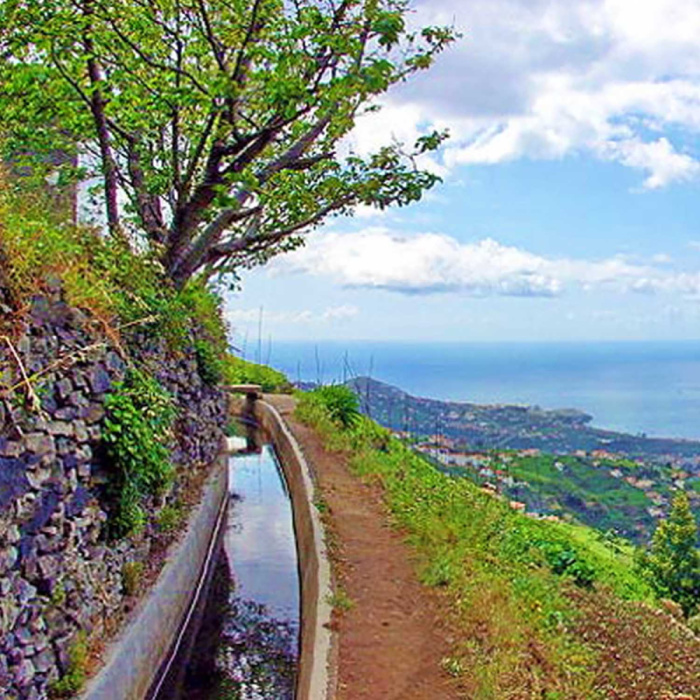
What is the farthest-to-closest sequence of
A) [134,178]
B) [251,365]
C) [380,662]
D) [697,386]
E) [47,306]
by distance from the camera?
[697,386] → [251,365] → [134,178] → [380,662] → [47,306]

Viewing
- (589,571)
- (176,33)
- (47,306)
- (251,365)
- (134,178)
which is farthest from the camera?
(251,365)

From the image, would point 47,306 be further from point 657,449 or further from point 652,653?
point 657,449

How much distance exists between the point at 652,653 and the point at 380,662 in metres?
2.18

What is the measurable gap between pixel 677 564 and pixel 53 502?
503 inches

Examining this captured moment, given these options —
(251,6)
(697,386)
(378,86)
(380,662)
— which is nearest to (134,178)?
(251,6)

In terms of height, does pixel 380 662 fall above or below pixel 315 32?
below

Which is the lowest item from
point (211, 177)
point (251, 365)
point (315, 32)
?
point (251, 365)

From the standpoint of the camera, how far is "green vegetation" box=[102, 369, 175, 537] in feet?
20.8

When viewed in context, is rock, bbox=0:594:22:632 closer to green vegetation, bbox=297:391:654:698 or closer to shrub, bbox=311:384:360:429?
green vegetation, bbox=297:391:654:698

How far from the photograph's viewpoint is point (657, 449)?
4072 centimetres

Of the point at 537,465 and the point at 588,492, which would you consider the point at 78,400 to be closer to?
the point at 588,492

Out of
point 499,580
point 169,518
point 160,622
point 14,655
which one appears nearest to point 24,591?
point 14,655

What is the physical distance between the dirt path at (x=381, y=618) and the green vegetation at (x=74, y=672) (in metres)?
1.82

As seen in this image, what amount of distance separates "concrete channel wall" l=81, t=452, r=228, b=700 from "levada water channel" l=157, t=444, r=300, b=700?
228mm
